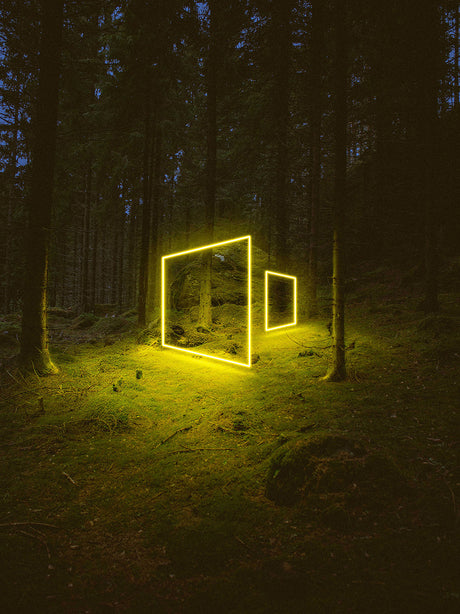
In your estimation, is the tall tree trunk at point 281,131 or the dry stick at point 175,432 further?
the tall tree trunk at point 281,131

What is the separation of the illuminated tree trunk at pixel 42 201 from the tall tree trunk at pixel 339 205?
23.2 feet

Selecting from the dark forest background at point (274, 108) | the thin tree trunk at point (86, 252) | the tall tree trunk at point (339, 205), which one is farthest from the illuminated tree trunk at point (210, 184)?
the thin tree trunk at point (86, 252)

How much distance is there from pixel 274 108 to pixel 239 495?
51.2ft

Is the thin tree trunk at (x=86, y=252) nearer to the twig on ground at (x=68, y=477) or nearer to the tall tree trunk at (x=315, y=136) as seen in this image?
the tall tree trunk at (x=315, y=136)

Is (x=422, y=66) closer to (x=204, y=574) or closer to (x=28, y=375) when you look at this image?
(x=204, y=574)

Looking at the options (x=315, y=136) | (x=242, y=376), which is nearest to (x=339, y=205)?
(x=242, y=376)

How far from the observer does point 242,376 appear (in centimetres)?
823

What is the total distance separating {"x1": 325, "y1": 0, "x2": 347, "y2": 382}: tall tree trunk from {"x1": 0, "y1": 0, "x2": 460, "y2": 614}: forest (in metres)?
0.05

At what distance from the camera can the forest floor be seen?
8.68 ft

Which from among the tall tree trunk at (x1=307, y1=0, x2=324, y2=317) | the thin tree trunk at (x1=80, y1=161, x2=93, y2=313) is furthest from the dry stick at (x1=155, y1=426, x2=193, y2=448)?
the thin tree trunk at (x1=80, y1=161, x2=93, y2=313)

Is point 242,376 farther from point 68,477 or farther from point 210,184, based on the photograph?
point 210,184

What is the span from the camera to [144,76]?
1488cm

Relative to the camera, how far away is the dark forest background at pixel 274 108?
949cm

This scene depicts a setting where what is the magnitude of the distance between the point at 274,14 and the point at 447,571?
1581 centimetres
